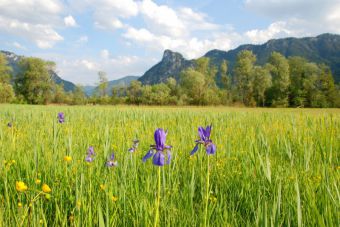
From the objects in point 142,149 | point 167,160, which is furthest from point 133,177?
point 142,149

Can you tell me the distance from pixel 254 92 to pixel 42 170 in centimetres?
8892

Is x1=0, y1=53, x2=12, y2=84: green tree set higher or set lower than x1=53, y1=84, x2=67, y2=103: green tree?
higher

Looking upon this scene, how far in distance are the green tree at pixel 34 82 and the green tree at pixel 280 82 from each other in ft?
264

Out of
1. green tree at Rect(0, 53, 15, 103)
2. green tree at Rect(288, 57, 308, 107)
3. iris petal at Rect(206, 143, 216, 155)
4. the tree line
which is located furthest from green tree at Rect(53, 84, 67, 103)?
iris petal at Rect(206, 143, 216, 155)

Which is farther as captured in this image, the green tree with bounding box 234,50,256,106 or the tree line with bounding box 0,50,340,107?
the green tree with bounding box 234,50,256,106

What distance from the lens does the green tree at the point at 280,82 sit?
72.9 m

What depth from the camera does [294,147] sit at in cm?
396

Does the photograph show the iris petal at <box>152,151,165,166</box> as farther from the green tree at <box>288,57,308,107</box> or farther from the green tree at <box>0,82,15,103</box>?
the green tree at <box>0,82,15,103</box>

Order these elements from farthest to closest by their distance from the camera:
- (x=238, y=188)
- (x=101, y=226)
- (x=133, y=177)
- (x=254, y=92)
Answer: (x=254, y=92), (x=238, y=188), (x=133, y=177), (x=101, y=226)

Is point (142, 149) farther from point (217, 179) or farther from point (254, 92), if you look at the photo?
point (254, 92)

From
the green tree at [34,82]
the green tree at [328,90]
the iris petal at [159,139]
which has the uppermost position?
the green tree at [34,82]

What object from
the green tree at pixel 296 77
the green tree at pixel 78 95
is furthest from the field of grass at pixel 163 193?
the green tree at pixel 78 95

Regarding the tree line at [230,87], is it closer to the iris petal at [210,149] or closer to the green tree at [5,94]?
the green tree at [5,94]

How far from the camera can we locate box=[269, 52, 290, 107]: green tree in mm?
72894
